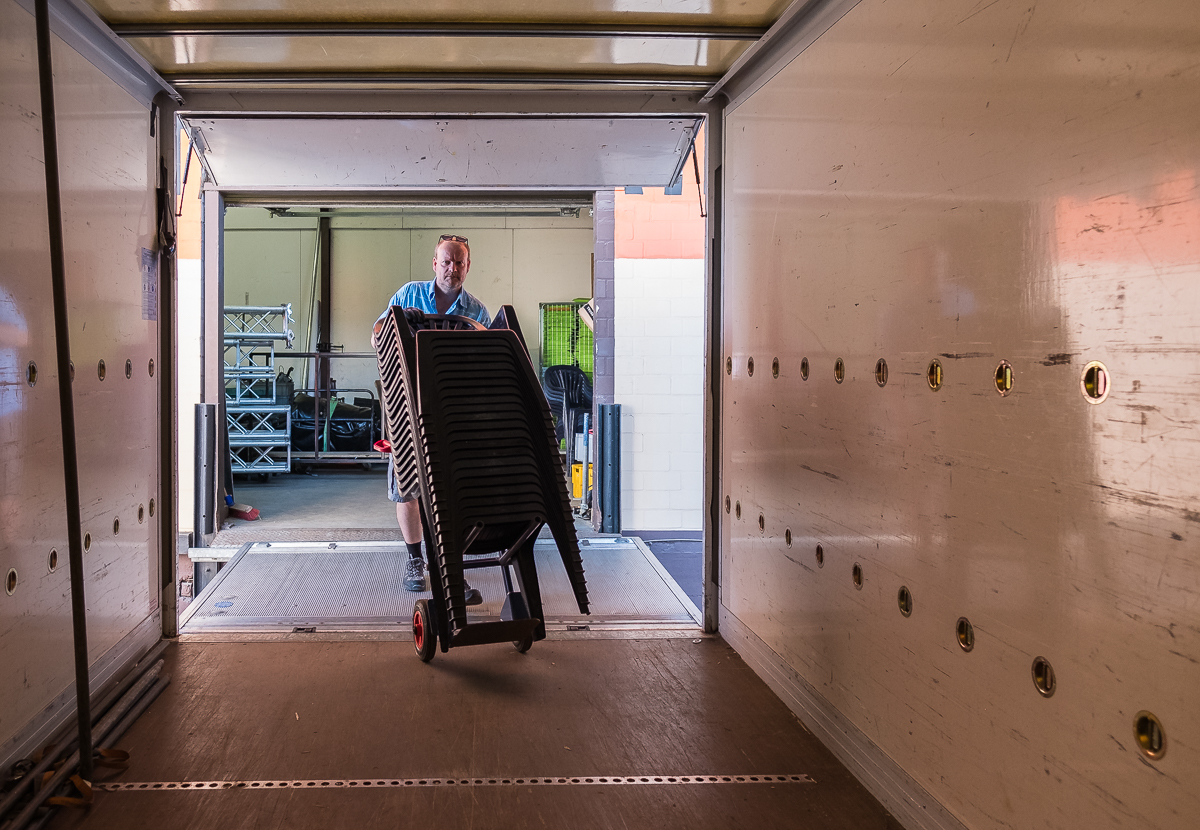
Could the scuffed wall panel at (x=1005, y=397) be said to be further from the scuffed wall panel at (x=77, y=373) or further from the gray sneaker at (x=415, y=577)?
the scuffed wall panel at (x=77, y=373)

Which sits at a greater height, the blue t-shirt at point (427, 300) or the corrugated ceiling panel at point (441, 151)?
the corrugated ceiling panel at point (441, 151)

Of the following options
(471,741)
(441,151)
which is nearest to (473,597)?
(471,741)

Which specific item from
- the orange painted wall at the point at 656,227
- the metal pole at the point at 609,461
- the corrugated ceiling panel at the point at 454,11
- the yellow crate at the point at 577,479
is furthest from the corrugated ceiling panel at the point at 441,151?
the yellow crate at the point at 577,479

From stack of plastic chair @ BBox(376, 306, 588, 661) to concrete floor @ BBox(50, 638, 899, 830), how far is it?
28 cm

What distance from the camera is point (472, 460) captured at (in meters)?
3.03

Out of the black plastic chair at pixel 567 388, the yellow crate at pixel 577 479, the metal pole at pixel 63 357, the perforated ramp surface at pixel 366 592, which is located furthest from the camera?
the black plastic chair at pixel 567 388

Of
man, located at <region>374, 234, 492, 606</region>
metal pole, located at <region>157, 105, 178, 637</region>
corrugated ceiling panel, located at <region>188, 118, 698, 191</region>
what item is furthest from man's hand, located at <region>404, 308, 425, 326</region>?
metal pole, located at <region>157, 105, 178, 637</region>

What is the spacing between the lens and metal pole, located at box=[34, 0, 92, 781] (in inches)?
81.8

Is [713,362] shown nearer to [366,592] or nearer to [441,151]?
[441,151]

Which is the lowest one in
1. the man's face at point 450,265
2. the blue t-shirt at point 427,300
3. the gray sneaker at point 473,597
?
the gray sneaker at point 473,597

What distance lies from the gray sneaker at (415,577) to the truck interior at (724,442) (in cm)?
14

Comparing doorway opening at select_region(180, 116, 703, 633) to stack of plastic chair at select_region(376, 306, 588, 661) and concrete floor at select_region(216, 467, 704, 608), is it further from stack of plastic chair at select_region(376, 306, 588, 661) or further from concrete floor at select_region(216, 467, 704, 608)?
stack of plastic chair at select_region(376, 306, 588, 661)

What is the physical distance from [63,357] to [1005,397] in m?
2.32

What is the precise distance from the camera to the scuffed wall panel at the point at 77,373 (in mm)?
2236
